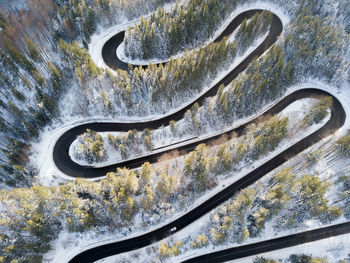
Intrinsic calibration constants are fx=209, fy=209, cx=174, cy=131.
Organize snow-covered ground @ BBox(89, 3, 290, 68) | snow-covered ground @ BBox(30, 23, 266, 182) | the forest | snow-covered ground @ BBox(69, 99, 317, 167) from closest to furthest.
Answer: the forest → snow-covered ground @ BBox(30, 23, 266, 182) → snow-covered ground @ BBox(69, 99, 317, 167) → snow-covered ground @ BBox(89, 3, 290, 68)

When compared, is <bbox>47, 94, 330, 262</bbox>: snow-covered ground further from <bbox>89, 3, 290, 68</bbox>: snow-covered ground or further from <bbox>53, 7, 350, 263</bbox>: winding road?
<bbox>89, 3, 290, 68</bbox>: snow-covered ground

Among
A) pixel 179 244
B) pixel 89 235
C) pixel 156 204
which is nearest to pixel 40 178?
pixel 89 235

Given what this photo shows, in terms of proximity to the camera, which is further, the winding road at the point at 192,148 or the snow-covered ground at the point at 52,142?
the snow-covered ground at the point at 52,142

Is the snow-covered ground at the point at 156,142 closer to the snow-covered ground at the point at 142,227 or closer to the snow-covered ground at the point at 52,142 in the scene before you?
the snow-covered ground at the point at 52,142

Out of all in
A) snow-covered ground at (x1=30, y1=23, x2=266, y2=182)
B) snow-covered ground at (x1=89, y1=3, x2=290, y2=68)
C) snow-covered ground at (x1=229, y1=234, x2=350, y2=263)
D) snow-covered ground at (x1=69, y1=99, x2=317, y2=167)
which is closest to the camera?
snow-covered ground at (x1=229, y1=234, x2=350, y2=263)

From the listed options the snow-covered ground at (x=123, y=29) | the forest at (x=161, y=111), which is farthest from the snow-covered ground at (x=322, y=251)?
the snow-covered ground at (x=123, y=29)

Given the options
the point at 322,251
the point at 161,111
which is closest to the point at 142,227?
the point at 161,111

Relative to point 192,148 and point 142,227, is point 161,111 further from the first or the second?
point 142,227

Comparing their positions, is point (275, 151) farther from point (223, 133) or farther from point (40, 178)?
point (40, 178)

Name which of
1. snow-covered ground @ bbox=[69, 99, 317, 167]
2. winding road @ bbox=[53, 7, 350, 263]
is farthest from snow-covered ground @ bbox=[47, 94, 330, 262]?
snow-covered ground @ bbox=[69, 99, 317, 167]
